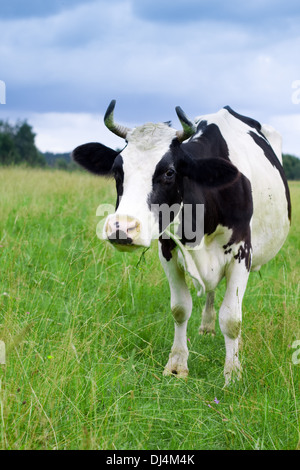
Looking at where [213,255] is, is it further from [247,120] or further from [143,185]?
[247,120]

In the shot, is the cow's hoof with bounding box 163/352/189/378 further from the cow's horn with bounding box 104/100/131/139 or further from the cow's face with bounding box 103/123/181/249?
the cow's horn with bounding box 104/100/131/139

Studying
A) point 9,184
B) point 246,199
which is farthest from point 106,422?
point 9,184

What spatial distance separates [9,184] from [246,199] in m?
7.64

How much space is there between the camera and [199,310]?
20.7ft

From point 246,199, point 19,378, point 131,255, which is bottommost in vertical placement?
point 19,378

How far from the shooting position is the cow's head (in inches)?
124

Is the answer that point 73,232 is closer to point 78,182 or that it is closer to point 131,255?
point 131,255

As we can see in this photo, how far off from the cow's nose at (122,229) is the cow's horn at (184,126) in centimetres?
92

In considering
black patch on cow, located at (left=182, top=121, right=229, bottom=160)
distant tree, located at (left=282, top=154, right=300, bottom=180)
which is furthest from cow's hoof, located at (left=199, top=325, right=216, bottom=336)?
distant tree, located at (left=282, top=154, right=300, bottom=180)

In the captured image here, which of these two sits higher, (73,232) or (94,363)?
(73,232)

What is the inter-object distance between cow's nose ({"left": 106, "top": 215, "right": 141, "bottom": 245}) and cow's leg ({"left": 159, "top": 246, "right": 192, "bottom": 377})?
1.48 meters

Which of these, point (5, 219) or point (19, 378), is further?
point (5, 219)

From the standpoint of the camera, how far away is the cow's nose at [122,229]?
3076 millimetres
